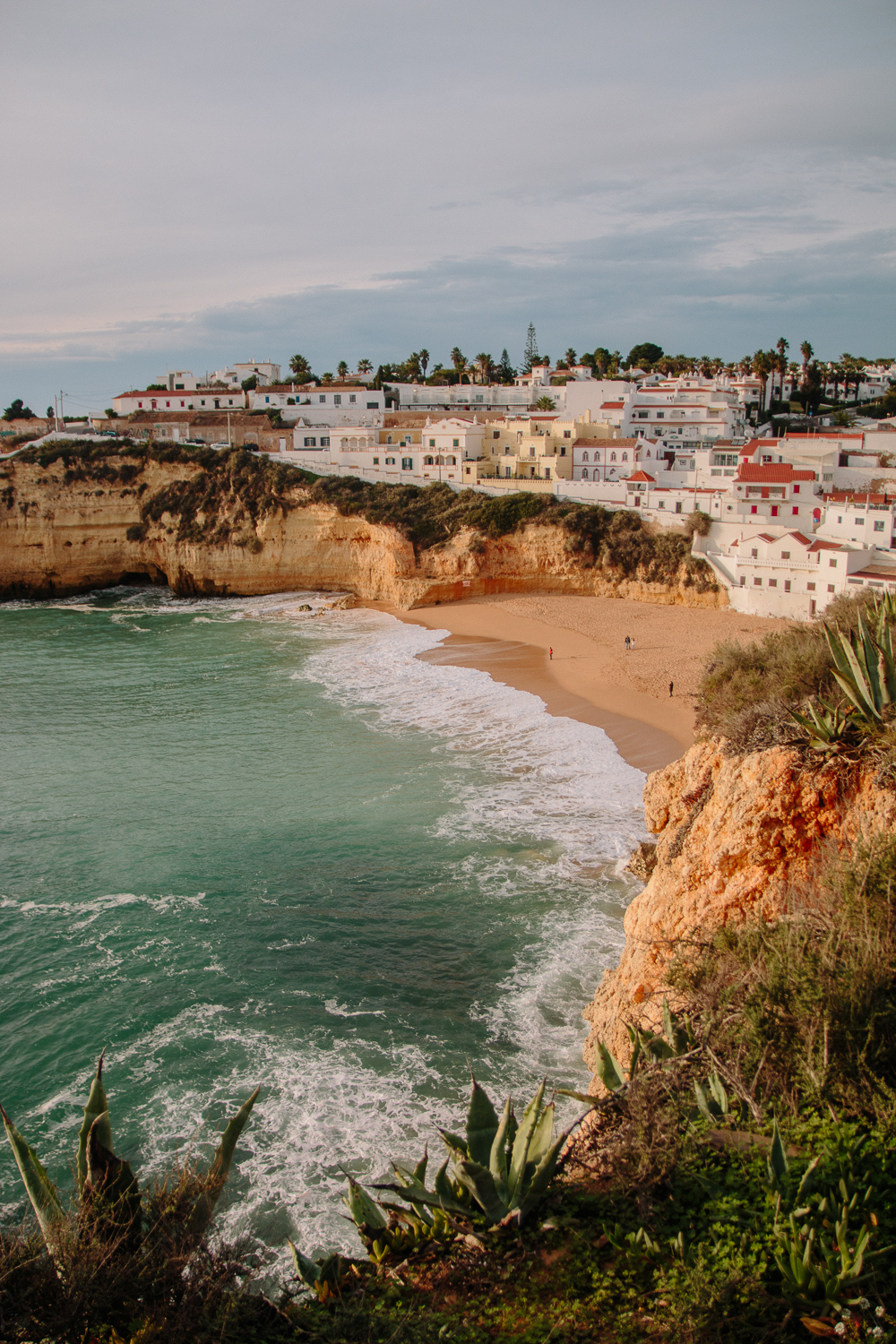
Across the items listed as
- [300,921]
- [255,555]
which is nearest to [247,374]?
[255,555]

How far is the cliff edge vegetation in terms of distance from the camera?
44.2 meters

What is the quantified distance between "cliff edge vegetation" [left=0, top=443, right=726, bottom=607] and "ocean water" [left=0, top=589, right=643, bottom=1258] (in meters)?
17.4

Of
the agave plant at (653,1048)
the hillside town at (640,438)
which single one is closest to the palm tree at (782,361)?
the hillside town at (640,438)

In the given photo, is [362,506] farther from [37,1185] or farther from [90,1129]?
[37,1185]

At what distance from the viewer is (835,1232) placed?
4.73 metres

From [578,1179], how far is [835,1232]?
1.87 m

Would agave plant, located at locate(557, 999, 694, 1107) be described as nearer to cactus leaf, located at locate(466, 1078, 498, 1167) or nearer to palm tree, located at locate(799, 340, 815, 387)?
cactus leaf, located at locate(466, 1078, 498, 1167)

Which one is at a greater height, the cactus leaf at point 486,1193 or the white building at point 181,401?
the white building at point 181,401

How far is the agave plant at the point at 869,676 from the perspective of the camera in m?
8.30

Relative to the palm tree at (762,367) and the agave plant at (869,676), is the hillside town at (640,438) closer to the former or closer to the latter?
the palm tree at (762,367)

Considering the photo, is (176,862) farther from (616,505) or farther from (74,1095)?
(616,505)

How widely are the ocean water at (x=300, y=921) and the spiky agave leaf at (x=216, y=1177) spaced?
10.9ft

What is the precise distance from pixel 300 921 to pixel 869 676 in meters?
10.3

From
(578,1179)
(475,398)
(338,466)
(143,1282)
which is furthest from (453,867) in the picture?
(475,398)
